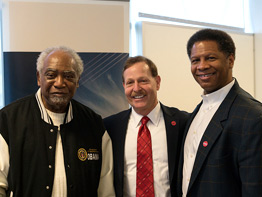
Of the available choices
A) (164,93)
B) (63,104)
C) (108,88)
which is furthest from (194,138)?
(164,93)

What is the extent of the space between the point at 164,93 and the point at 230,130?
7.37 feet

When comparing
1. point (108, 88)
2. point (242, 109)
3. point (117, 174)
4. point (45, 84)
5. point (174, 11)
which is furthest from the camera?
point (174, 11)

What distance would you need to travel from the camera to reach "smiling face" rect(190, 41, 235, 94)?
75.3 inches

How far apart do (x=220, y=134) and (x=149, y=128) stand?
2.19 ft

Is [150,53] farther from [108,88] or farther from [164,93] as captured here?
[108,88]

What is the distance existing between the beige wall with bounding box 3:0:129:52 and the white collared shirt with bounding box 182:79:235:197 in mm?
1609

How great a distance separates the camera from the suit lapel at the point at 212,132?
179cm

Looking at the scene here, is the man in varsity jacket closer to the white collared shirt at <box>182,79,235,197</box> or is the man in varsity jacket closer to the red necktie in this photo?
the red necktie

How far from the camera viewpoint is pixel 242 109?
1729 mm

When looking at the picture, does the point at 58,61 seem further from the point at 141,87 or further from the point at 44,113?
the point at 141,87

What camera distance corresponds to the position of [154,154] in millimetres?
2205

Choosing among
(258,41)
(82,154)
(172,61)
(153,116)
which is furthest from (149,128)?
(258,41)

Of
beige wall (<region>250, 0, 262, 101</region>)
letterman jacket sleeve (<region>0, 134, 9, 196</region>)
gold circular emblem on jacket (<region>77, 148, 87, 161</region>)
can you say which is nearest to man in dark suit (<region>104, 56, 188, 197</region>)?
gold circular emblem on jacket (<region>77, 148, 87, 161</region>)

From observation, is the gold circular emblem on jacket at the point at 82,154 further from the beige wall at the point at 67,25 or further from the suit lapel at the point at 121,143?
the beige wall at the point at 67,25
